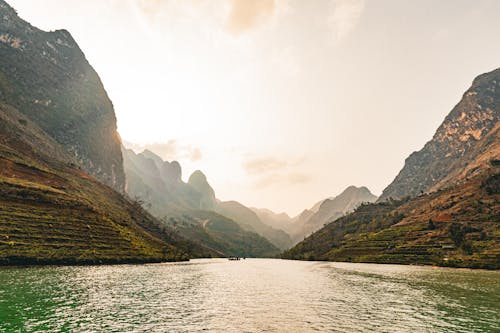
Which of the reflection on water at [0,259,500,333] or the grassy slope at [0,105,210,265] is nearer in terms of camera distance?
the reflection on water at [0,259,500,333]

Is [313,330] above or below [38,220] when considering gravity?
below

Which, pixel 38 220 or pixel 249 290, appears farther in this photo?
pixel 38 220

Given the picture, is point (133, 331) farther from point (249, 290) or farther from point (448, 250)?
point (448, 250)

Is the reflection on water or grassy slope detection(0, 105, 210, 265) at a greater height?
grassy slope detection(0, 105, 210, 265)

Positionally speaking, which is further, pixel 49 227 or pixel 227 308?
pixel 49 227

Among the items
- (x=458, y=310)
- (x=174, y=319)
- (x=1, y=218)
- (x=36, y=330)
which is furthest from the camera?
(x=1, y=218)

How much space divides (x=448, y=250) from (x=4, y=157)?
857 ft

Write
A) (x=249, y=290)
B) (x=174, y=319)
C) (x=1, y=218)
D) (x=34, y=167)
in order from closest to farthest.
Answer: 1. (x=174, y=319)
2. (x=249, y=290)
3. (x=1, y=218)
4. (x=34, y=167)

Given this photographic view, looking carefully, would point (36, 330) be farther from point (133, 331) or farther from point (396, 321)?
point (396, 321)

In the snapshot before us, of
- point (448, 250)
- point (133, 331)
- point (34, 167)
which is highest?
point (34, 167)

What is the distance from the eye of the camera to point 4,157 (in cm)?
17638

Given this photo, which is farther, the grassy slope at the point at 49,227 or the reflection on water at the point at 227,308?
the grassy slope at the point at 49,227

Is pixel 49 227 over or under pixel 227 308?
over

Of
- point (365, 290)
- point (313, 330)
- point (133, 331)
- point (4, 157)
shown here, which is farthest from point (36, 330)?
point (4, 157)
